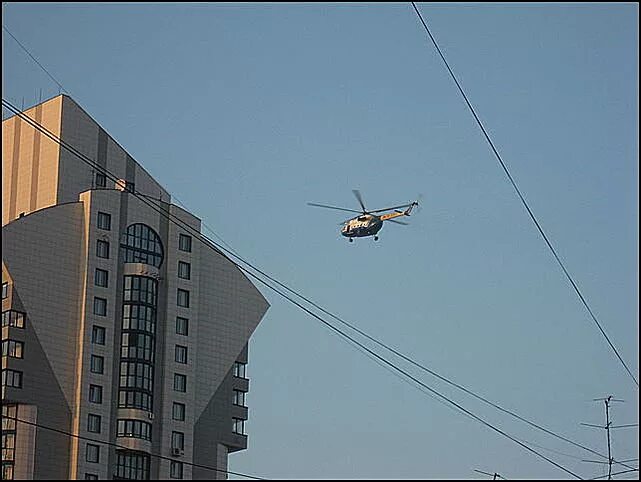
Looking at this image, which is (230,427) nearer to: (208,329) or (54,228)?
(208,329)

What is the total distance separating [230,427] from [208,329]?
7.57 meters

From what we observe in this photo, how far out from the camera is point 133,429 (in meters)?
92.1

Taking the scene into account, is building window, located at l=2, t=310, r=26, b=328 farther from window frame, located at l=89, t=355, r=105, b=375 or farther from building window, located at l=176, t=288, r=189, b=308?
building window, located at l=176, t=288, r=189, b=308

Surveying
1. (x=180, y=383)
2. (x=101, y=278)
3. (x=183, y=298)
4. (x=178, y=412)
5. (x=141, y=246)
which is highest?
(x=141, y=246)

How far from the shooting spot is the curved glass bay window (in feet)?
306

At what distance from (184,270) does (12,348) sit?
1631cm

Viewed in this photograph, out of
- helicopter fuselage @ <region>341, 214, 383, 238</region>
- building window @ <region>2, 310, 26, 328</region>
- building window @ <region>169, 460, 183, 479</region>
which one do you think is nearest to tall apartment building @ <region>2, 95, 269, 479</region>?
building window @ <region>2, 310, 26, 328</region>

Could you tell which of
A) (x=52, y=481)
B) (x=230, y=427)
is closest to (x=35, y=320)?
(x=52, y=481)

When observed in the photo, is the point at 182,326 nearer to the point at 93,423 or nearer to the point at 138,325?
the point at 138,325

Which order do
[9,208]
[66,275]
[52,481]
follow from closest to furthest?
1. [52,481]
2. [66,275]
3. [9,208]

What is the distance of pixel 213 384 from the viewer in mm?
98750

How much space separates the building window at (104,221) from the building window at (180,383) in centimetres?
1182

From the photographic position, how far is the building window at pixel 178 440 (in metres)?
94.4

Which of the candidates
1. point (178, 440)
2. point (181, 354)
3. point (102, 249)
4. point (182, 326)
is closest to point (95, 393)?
point (178, 440)
